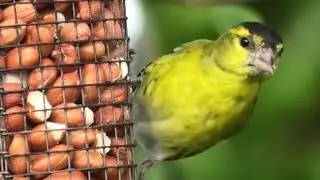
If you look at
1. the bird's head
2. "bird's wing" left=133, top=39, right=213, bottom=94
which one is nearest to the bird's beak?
the bird's head

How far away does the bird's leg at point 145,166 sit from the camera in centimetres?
365

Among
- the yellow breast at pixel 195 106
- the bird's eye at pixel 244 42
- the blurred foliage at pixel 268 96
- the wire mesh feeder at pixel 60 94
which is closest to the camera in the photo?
the wire mesh feeder at pixel 60 94

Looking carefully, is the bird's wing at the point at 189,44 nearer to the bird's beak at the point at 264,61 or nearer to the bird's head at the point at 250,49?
the bird's head at the point at 250,49

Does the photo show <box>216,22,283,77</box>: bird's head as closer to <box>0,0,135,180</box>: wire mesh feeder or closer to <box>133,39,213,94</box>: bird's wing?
<box>133,39,213,94</box>: bird's wing

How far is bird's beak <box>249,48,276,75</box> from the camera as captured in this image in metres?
3.50

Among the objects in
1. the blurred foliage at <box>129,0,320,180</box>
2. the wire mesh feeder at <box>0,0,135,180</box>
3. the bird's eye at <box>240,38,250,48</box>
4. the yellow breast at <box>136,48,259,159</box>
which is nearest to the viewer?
the wire mesh feeder at <box>0,0,135,180</box>

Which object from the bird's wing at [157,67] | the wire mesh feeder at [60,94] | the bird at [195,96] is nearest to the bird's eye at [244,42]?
the bird at [195,96]

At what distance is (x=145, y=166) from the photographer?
3.68 m

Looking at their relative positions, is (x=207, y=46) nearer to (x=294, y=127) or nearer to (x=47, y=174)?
(x=294, y=127)

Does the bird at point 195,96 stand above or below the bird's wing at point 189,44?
below

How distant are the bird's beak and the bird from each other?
0.8 inches

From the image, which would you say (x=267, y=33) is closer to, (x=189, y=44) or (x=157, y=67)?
(x=189, y=44)

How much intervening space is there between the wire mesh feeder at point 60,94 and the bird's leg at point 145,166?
23 centimetres

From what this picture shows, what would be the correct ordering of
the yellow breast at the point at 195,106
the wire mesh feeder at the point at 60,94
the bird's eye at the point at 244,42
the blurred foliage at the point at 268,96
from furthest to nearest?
the yellow breast at the point at 195,106, the bird's eye at the point at 244,42, the blurred foliage at the point at 268,96, the wire mesh feeder at the point at 60,94
